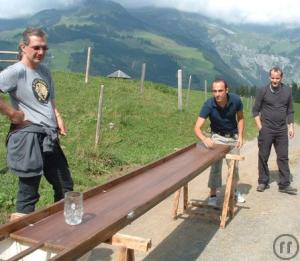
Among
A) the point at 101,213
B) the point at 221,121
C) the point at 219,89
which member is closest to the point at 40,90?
the point at 101,213

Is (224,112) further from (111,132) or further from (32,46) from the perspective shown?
(111,132)

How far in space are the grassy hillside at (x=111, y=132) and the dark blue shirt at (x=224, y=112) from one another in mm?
2686

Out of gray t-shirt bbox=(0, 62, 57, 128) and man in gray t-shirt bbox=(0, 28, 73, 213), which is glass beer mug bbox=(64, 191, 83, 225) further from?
gray t-shirt bbox=(0, 62, 57, 128)

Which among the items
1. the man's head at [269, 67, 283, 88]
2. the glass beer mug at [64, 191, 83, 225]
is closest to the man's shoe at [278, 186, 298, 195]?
the man's head at [269, 67, 283, 88]

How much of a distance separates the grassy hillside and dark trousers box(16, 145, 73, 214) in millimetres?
1988

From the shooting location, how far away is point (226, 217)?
7.69 metres

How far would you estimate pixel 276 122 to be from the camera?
9461 millimetres

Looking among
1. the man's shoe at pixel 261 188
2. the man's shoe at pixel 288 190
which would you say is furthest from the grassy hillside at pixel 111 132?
the man's shoe at pixel 288 190

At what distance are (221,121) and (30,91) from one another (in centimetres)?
399

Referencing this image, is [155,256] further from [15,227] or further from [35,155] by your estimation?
[15,227]

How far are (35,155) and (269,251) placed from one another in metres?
3.32

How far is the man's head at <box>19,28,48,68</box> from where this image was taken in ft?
15.6

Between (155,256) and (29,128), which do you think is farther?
(155,256)

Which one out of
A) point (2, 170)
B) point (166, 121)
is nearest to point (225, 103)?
point (2, 170)
